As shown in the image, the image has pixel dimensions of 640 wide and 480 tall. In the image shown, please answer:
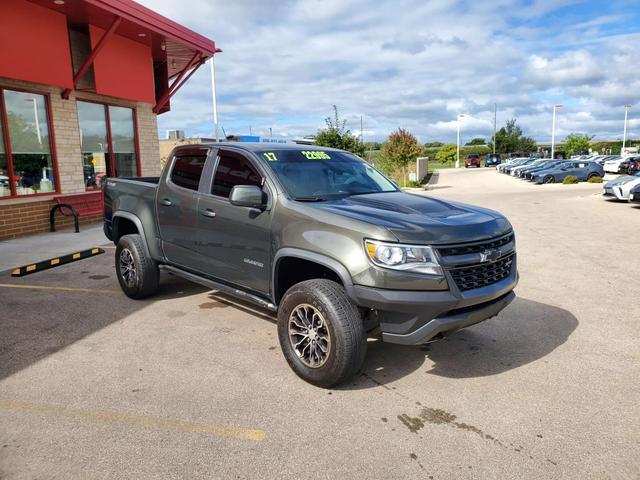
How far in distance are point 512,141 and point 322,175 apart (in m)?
82.3

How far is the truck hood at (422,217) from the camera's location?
3.45 meters

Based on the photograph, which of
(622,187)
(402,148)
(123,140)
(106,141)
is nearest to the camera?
(106,141)

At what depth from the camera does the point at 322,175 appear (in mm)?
4723

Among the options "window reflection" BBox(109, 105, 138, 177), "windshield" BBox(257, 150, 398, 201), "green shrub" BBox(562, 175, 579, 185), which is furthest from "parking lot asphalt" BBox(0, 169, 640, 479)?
"green shrub" BBox(562, 175, 579, 185)

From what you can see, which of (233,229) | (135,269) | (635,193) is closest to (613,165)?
(635,193)

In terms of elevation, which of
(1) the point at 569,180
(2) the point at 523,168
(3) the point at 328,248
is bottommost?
(1) the point at 569,180

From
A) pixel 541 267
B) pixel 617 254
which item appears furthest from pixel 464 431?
pixel 617 254

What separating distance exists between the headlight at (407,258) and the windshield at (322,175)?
106 centimetres

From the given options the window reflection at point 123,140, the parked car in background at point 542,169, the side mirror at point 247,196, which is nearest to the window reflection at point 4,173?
the window reflection at point 123,140

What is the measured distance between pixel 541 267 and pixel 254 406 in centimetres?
590

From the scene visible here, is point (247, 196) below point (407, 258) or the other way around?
the other way around

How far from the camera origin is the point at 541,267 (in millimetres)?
7773

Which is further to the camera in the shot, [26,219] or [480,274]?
[26,219]

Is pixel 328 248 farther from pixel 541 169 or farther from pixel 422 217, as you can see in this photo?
pixel 541 169
